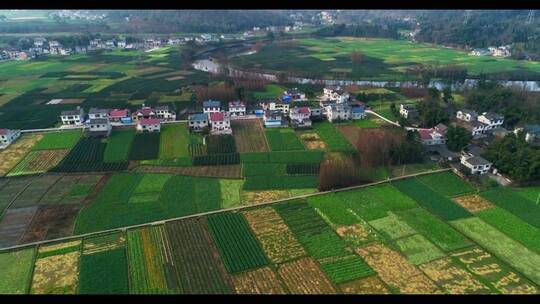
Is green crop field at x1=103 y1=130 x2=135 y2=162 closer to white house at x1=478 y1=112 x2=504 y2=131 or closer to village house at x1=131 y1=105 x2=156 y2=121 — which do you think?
village house at x1=131 y1=105 x2=156 y2=121

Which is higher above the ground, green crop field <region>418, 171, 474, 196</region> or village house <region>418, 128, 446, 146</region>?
village house <region>418, 128, 446, 146</region>

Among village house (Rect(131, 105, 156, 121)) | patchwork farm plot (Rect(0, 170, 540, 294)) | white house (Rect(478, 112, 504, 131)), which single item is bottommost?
patchwork farm plot (Rect(0, 170, 540, 294))

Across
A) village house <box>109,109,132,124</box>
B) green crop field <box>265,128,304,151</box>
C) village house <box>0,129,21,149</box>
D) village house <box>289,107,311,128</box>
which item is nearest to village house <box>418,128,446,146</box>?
green crop field <box>265,128,304,151</box>

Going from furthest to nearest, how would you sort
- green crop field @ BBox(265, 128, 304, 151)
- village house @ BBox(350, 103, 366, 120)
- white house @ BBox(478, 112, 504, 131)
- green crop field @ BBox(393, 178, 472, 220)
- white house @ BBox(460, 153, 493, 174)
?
village house @ BBox(350, 103, 366, 120) → white house @ BBox(478, 112, 504, 131) → green crop field @ BBox(265, 128, 304, 151) → white house @ BBox(460, 153, 493, 174) → green crop field @ BBox(393, 178, 472, 220)

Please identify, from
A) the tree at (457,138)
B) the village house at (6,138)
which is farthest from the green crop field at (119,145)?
the tree at (457,138)

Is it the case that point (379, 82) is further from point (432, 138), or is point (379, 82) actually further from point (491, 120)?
point (432, 138)

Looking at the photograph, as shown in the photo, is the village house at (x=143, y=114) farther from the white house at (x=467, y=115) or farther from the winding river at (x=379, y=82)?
the white house at (x=467, y=115)

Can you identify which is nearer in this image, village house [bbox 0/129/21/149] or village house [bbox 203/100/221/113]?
village house [bbox 0/129/21/149]
